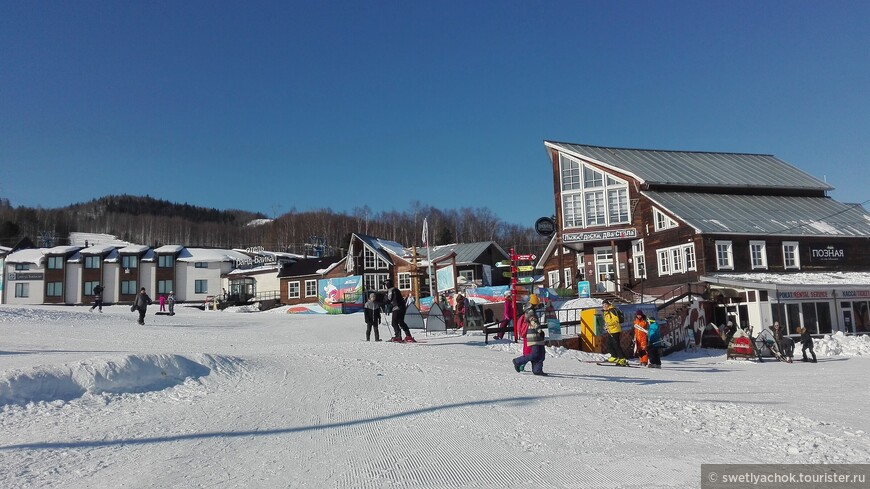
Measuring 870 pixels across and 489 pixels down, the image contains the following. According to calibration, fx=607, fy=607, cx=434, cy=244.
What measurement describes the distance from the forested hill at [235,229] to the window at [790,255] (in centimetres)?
4483

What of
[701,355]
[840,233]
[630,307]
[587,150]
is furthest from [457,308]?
[840,233]

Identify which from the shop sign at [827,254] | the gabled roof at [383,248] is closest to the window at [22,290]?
the gabled roof at [383,248]

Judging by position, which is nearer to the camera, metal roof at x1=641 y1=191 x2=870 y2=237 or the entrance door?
metal roof at x1=641 y1=191 x2=870 y2=237

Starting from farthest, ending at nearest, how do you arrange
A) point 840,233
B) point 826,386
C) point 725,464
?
point 840,233 < point 826,386 < point 725,464

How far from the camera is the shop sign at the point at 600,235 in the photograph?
1617 inches

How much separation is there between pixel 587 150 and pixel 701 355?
24789mm

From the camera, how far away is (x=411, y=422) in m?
7.44

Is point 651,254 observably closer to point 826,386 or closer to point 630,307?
point 630,307

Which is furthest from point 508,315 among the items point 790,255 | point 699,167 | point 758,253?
point 699,167

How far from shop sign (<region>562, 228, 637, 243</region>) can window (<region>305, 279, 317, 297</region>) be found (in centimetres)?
2733

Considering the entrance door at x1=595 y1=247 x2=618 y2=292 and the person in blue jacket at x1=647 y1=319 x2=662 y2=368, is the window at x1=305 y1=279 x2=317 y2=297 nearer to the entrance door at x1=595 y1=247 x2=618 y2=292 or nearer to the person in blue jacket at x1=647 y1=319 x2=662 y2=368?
the entrance door at x1=595 y1=247 x2=618 y2=292

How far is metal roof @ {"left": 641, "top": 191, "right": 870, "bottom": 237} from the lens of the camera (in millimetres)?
37594

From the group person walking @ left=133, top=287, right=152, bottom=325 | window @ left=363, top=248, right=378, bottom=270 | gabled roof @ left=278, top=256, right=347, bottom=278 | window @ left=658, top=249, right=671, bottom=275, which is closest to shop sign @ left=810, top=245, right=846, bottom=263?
window @ left=658, top=249, right=671, bottom=275

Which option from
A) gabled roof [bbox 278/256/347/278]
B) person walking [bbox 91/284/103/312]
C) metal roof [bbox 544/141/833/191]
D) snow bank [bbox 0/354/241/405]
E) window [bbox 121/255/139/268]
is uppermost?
metal roof [bbox 544/141/833/191]
